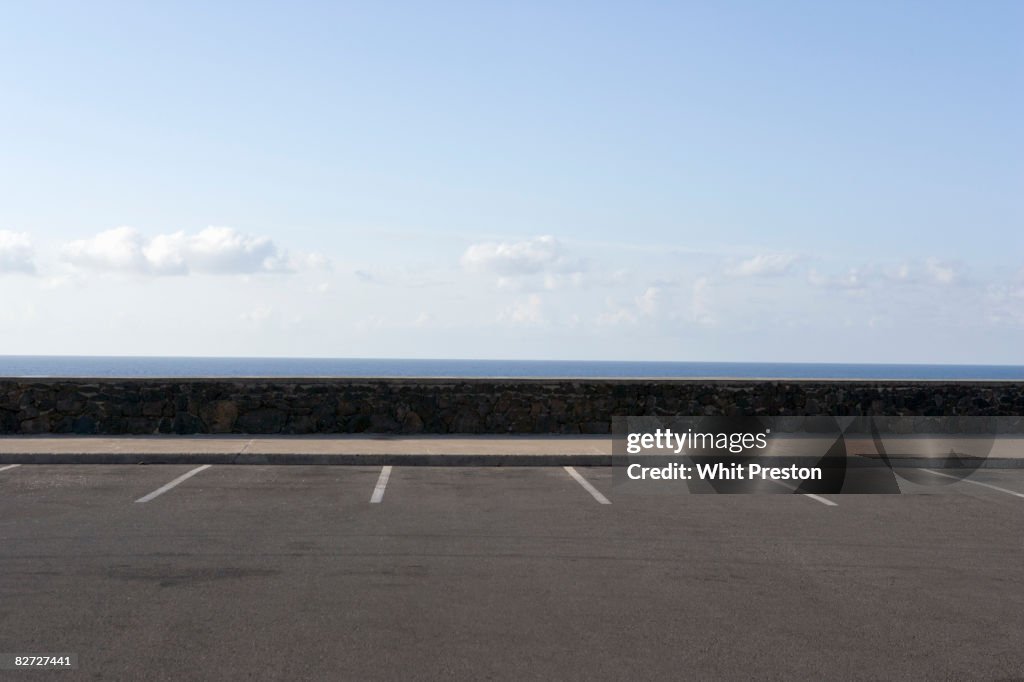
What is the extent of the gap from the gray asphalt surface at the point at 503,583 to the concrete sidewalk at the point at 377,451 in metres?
2.14

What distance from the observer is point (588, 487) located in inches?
519

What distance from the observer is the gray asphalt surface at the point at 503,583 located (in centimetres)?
601

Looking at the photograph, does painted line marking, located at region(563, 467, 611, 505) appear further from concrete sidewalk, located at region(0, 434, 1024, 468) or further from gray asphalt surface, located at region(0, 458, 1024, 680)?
concrete sidewalk, located at region(0, 434, 1024, 468)

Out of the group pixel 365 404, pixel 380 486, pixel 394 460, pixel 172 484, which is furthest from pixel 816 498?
pixel 365 404

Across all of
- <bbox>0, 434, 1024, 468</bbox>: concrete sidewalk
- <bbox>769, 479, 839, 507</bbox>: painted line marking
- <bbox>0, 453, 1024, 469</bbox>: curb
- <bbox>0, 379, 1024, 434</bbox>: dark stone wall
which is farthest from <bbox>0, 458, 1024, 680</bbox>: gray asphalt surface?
<bbox>0, 379, 1024, 434</bbox>: dark stone wall

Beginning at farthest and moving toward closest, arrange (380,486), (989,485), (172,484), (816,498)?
(989,485) → (380,486) → (172,484) → (816,498)

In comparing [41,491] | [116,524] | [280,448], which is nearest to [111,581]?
[116,524]

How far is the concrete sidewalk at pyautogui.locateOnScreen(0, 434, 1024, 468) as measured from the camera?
14.9 m

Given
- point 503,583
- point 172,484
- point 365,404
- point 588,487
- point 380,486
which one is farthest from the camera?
point 365,404

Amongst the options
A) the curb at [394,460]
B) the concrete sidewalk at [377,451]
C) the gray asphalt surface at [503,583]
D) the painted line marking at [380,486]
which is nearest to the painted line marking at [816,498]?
the gray asphalt surface at [503,583]

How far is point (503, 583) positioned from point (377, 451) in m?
8.01

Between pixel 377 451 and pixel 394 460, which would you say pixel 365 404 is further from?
pixel 394 460

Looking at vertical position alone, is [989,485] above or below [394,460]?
below

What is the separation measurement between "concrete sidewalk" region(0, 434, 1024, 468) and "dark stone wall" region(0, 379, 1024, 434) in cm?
57
